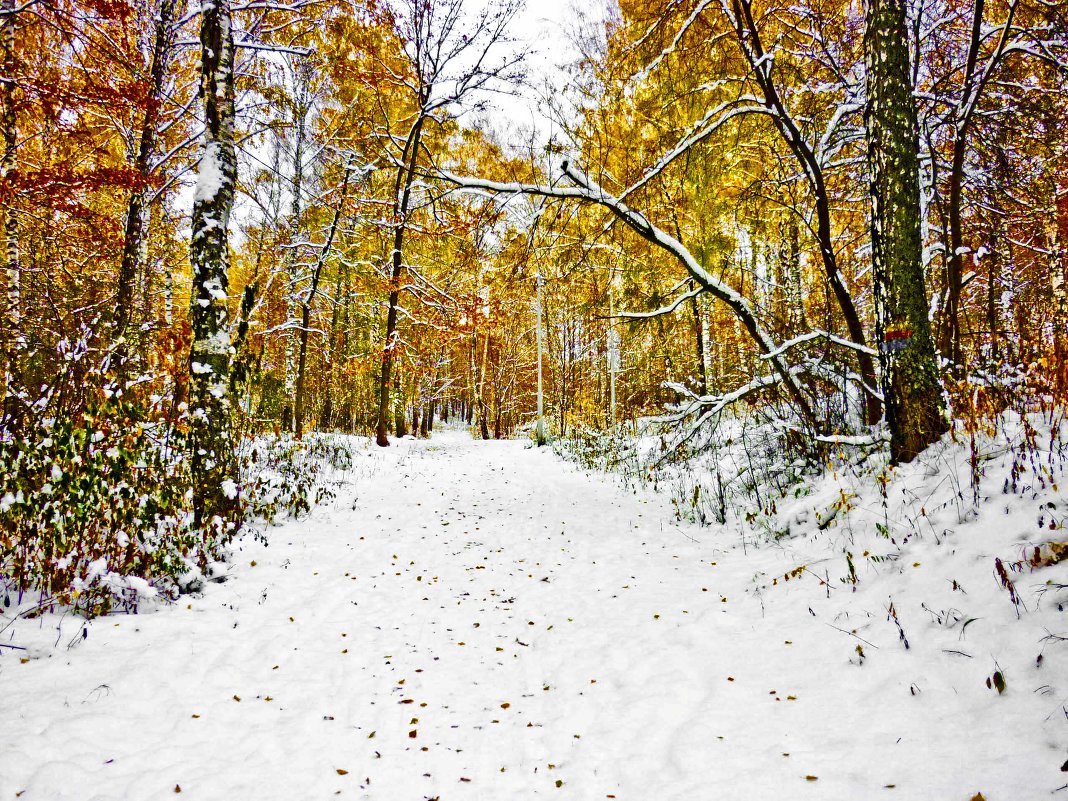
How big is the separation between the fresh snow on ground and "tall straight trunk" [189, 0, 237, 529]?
1.27 m

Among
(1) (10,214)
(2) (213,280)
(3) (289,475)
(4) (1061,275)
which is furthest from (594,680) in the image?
(1) (10,214)

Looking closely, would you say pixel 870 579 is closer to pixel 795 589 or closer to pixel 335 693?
pixel 795 589

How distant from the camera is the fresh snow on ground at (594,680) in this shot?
80.9 inches

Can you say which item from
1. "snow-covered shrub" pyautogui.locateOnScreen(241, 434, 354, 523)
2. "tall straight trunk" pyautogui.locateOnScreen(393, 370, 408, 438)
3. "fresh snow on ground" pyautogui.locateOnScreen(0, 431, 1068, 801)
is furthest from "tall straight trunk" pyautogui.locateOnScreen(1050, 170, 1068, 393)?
"tall straight trunk" pyautogui.locateOnScreen(393, 370, 408, 438)

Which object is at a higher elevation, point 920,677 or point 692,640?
point 920,677

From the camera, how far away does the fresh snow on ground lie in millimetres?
2055

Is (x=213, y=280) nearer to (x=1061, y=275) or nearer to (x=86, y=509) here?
(x=86, y=509)

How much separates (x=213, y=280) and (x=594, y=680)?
18.6ft

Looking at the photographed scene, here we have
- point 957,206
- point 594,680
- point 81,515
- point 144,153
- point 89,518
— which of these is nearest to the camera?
point 594,680

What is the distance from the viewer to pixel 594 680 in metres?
3.01

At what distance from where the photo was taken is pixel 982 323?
7285mm

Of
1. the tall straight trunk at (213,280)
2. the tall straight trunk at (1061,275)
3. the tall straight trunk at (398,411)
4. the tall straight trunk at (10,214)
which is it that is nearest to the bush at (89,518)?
the tall straight trunk at (213,280)

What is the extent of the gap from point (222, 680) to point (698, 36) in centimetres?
836

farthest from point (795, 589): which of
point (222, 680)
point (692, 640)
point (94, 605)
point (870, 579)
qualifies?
point (94, 605)
